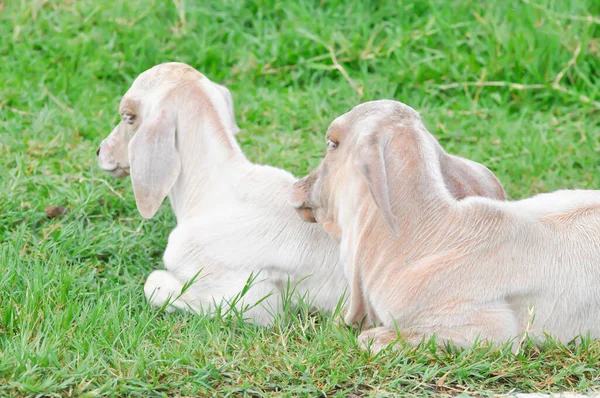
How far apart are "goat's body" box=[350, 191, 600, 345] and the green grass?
0.41ft

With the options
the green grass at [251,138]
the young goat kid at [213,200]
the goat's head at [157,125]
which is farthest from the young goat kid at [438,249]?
the goat's head at [157,125]

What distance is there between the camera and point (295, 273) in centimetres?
494

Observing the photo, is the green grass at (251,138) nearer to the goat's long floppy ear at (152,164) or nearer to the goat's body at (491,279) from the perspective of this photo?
the goat's body at (491,279)

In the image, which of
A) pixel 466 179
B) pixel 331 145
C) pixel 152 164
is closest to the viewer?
pixel 331 145

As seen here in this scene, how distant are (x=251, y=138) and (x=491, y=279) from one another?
2.94 metres

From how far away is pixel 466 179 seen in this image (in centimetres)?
477

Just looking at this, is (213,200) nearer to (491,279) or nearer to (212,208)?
(212,208)

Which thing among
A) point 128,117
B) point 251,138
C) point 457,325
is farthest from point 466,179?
point 251,138

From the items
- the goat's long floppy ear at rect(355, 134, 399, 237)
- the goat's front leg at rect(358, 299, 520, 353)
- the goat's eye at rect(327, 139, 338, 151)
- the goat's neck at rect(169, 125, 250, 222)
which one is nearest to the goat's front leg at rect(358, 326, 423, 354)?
the goat's front leg at rect(358, 299, 520, 353)

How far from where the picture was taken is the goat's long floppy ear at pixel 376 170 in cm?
409

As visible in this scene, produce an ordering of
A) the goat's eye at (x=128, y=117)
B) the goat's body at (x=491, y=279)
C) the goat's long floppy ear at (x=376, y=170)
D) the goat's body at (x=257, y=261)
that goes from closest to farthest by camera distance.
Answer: the goat's long floppy ear at (x=376, y=170) < the goat's body at (x=491, y=279) < the goat's body at (x=257, y=261) < the goat's eye at (x=128, y=117)

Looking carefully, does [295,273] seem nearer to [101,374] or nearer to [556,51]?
[101,374]

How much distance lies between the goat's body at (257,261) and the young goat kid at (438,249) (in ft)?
1.16

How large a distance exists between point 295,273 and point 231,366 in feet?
2.96
